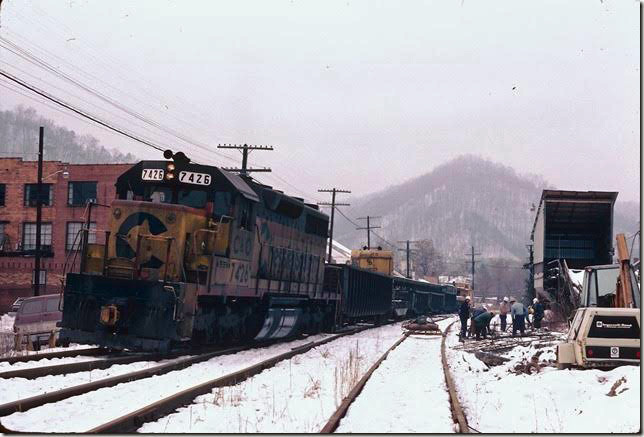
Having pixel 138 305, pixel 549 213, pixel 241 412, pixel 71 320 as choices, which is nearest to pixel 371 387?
pixel 241 412

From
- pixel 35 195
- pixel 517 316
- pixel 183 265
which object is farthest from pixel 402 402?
pixel 35 195

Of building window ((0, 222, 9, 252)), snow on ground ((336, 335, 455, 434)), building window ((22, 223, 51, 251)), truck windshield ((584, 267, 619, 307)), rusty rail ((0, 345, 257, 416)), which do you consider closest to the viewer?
snow on ground ((336, 335, 455, 434))

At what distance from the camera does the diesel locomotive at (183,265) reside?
43.1ft

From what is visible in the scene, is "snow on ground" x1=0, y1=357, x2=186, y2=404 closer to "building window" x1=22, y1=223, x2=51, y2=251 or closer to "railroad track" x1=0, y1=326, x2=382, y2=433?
"railroad track" x1=0, y1=326, x2=382, y2=433

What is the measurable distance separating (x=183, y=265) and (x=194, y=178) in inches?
73.5

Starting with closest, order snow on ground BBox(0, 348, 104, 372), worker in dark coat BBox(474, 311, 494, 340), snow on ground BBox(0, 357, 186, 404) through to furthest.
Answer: snow on ground BBox(0, 357, 186, 404) < snow on ground BBox(0, 348, 104, 372) < worker in dark coat BBox(474, 311, 494, 340)

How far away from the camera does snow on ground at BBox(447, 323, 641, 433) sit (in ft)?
24.9

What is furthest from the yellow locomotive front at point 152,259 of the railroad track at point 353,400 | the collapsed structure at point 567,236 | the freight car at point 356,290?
the collapsed structure at point 567,236

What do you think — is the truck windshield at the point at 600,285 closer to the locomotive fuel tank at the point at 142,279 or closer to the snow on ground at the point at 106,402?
the snow on ground at the point at 106,402

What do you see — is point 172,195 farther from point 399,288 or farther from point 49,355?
point 399,288

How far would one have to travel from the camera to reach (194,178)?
14.7m

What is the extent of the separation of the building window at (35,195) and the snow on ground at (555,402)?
3847 centimetres

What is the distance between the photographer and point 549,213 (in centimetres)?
2928

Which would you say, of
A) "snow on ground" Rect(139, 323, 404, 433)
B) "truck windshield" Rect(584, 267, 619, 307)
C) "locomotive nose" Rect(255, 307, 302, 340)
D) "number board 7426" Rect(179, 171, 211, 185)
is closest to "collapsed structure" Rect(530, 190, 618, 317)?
"truck windshield" Rect(584, 267, 619, 307)
